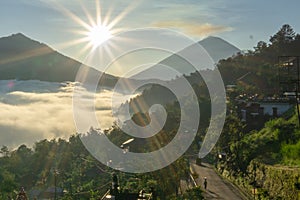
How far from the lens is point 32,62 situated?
121 meters

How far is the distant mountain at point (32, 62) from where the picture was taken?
12081 cm

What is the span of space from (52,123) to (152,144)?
223 ft

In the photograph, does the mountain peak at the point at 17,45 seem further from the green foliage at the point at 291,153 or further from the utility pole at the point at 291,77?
the green foliage at the point at 291,153

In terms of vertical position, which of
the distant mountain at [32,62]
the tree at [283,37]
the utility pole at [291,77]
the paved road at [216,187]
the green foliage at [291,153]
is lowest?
the paved road at [216,187]

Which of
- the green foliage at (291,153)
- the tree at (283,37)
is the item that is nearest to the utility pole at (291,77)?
the green foliage at (291,153)

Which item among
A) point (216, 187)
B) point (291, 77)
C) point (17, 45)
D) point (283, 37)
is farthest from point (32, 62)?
point (216, 187)

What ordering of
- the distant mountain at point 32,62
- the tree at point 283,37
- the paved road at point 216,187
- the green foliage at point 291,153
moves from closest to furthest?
the green foliage at point 291,153, the paved road at point 216,187, the tree at point 283,37, the distant mountain at point 32,62

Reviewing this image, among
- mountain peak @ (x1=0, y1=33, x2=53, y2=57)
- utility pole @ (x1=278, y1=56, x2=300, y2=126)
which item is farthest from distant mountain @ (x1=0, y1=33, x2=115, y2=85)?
utility pole @ (x1=278, y1=56, x2=300, y2=126)

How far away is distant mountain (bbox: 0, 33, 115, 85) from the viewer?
121 metres

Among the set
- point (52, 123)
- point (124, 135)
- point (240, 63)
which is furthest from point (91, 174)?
point (52, 123)

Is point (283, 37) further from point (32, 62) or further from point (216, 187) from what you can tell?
point (32, 62)

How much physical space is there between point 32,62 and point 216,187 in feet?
371

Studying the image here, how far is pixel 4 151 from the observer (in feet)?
99.3

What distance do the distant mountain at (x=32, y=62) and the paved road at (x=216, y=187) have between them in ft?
324
